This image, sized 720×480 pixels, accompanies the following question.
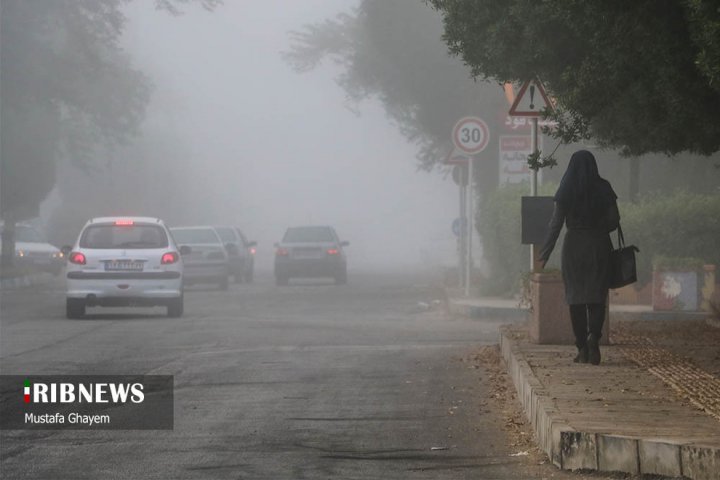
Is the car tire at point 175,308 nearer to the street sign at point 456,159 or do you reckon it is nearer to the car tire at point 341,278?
the street sign at point 456,159

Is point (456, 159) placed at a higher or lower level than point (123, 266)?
higher

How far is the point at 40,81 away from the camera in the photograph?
39625 millimetres

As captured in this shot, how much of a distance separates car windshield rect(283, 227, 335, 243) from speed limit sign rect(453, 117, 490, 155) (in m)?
12.3

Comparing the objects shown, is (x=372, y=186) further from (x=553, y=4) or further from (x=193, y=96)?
(x=553, y=4)

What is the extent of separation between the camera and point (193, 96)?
14500cm

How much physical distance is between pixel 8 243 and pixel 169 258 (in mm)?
19065

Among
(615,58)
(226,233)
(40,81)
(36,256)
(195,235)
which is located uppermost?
(40,81)

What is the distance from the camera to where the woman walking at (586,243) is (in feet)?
38.8

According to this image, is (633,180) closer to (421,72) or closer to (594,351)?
(594,351)

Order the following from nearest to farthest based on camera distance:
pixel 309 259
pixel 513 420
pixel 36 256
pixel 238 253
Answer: pixel 513 420 → pixel 309 259 → pixel 238 253 → pixel 36 256

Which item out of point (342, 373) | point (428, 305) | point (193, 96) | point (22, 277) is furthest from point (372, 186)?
point (342, 373)

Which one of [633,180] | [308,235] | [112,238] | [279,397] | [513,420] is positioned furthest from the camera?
[308,235]

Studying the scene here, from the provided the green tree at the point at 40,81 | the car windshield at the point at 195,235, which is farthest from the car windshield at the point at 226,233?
the green tree at the point at 40,81

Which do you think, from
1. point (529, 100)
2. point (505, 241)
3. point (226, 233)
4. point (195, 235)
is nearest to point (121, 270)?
point (505, 241)
